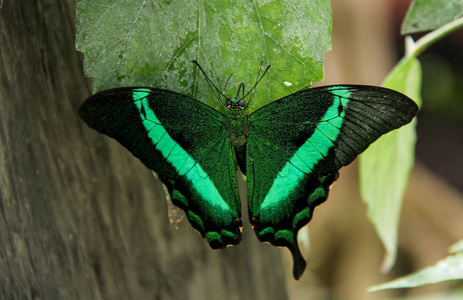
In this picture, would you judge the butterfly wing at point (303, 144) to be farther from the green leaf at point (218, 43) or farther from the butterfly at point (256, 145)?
the green leaf at point (218, 43)

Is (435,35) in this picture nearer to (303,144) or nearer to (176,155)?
(303,144)

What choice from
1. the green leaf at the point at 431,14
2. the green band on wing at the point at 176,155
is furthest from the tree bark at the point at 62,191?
the green leaf at the point at 431,14

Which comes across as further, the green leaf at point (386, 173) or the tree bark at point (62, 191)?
the green leaf at point (386, 173)

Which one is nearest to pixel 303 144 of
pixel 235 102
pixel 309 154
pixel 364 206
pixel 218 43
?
pixel 309 154

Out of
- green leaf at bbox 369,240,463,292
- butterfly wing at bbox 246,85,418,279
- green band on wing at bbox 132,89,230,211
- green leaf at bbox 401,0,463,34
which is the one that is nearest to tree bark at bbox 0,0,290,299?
green band on wing at bbox 132,89,230,211

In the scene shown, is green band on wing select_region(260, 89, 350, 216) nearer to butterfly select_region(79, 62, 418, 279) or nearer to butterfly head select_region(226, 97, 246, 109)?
butterfly select_region(79, 62, 418, 279)

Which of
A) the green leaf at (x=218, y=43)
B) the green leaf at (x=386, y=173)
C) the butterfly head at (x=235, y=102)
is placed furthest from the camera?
the green leaf at (x=386, y=173)
